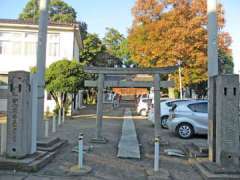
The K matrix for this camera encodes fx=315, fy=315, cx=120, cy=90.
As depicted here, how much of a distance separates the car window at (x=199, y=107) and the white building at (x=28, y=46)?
42.2ft

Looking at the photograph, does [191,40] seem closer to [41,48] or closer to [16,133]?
[41,48]

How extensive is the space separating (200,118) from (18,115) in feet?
26.9

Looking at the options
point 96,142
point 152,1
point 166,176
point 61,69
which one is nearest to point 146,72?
point 96,142

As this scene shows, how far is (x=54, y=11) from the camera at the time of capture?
5559cm

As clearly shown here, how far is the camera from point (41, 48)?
10172 millimetres

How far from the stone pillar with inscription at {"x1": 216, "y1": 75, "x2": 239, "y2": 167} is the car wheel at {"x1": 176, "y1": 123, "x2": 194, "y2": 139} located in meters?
5.71

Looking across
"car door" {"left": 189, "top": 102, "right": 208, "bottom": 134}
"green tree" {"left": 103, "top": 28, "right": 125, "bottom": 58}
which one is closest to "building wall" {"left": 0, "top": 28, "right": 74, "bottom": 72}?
"car door" {"left": 189, "top": 102, "right": 208, "bottom": 134}

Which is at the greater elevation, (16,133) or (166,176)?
(16,133)

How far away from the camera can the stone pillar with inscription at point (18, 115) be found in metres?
7.45

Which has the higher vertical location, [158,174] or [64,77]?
[64,77]

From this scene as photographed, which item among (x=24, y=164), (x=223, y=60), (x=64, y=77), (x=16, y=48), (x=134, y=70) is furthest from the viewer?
(x=223, y=60)

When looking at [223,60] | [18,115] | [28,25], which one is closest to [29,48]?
[28,25]

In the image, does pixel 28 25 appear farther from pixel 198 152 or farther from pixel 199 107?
pixel 198 152

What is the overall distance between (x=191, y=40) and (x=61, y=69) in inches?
486
